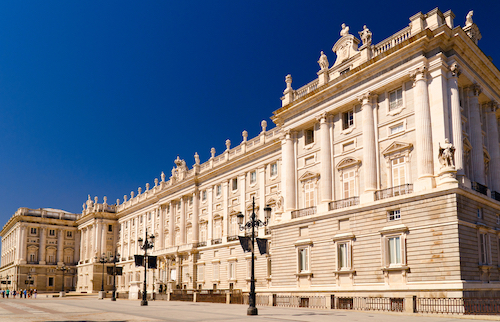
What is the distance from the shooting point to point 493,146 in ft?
108

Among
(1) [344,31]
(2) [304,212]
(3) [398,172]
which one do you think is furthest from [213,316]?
(1) [344,31]

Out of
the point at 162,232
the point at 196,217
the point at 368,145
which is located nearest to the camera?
the point at 368,145

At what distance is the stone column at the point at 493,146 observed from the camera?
105ft

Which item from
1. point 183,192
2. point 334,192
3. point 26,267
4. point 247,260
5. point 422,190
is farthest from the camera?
point 26,267

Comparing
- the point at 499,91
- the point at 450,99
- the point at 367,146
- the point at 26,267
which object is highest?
the point at 499,91

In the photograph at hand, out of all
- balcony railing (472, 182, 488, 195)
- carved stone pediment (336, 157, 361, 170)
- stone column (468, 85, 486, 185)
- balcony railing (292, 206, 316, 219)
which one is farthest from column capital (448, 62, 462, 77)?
balcony railing (292, 206, 316, 219)

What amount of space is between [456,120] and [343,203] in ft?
31.2

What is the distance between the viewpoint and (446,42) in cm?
2914

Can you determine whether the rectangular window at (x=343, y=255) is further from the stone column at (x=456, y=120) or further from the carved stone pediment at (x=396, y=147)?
the stone column at (x=456, y=120)

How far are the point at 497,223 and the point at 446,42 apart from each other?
469 inches

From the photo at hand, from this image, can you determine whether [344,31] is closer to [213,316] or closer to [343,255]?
[343,255]

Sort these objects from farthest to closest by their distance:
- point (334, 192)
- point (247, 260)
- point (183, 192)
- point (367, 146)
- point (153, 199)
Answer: point (153, 199)
point (183, 192)
point (247, 260)
point (334, 192)
point (367, 146)

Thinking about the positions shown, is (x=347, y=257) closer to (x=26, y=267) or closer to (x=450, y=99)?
(x=450, y=99)

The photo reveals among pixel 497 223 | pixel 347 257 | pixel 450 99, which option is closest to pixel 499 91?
pixel 450 99
